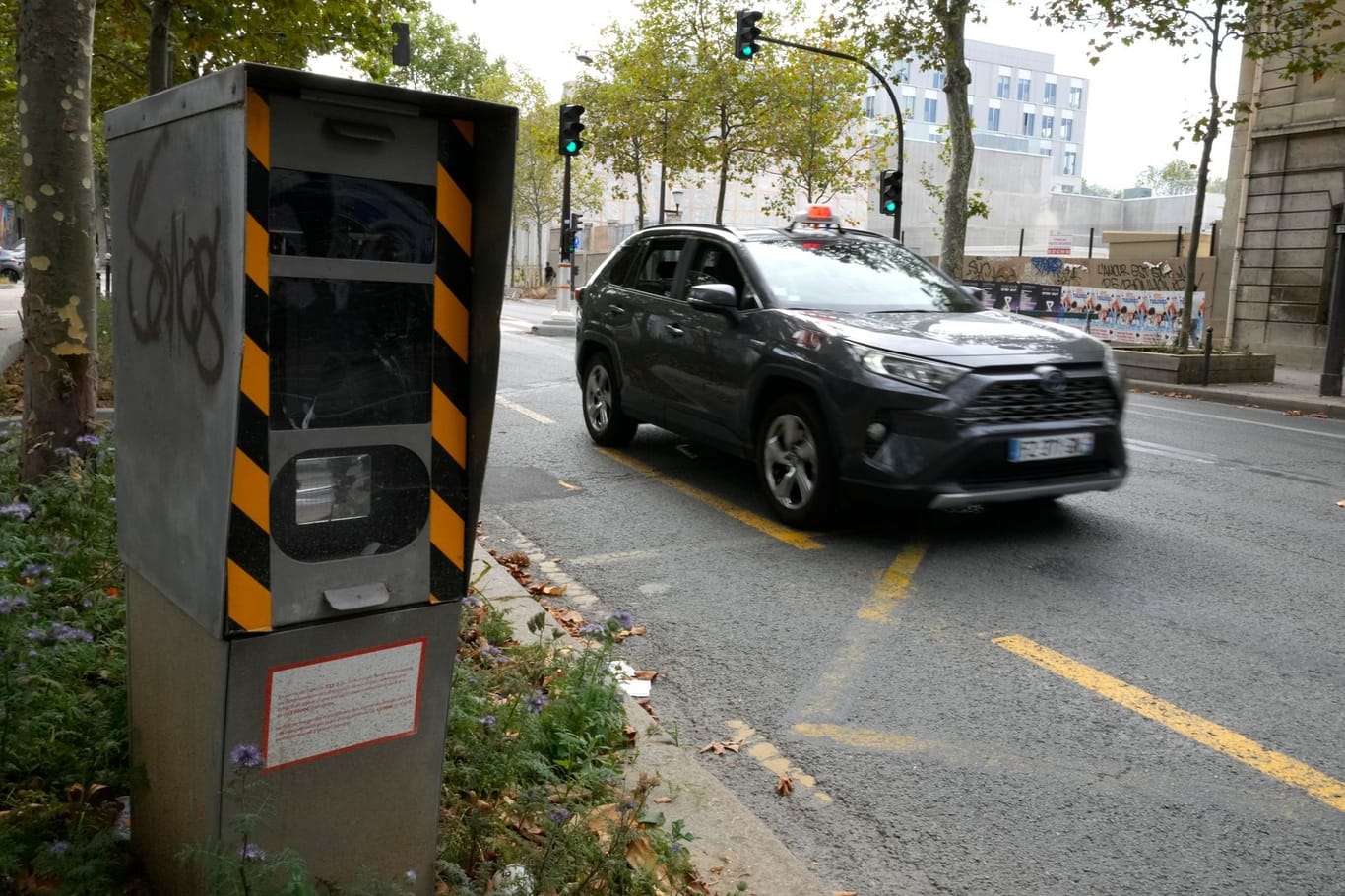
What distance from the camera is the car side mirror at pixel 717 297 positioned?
22.7 ft

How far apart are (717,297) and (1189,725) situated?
3.85m

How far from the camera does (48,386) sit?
543 centimetres

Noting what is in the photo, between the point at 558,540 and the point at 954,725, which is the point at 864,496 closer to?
the point at 558,540

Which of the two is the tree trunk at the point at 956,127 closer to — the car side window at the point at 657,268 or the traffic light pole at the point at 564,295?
the traffic light pole at the point at 564,295

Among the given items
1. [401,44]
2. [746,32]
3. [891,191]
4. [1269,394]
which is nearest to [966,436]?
[1269,394]

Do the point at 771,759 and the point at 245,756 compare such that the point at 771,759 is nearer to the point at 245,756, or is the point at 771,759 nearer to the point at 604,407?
the point at 245,756

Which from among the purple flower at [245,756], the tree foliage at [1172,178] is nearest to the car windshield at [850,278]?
the purple flower at [245,756]

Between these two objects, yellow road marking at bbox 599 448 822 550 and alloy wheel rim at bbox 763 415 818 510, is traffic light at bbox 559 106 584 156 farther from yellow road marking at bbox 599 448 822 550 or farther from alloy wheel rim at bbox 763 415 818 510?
alloy wheel rim at bbox 763 415 818 510

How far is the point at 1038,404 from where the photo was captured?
6016 millimetres

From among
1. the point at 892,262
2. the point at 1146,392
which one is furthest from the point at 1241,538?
the point at 1146,392

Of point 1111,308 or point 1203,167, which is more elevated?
point 1203,167

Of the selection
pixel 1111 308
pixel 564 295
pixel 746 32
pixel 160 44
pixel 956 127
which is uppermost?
pixel 746 32

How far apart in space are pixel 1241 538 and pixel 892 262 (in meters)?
2.73

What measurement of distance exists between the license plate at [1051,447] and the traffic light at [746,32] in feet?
57.7
